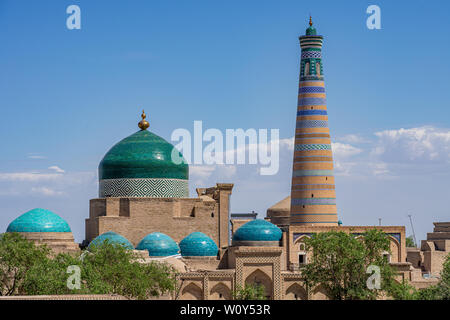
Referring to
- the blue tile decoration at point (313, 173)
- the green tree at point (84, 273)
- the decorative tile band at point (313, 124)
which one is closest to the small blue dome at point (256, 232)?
the green tree at point (84, 273)

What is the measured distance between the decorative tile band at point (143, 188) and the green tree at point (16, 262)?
36.5 feet

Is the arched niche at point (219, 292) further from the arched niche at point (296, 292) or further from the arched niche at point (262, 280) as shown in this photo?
the arched niche at point (296, 292)

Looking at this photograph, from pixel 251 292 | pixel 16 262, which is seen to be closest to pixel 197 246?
pixel 251 292

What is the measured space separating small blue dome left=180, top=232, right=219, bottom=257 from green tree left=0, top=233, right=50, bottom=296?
9333mm

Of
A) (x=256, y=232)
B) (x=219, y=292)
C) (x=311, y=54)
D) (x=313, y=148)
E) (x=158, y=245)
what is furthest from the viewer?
(x=313, y=148)

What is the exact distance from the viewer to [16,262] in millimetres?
29094

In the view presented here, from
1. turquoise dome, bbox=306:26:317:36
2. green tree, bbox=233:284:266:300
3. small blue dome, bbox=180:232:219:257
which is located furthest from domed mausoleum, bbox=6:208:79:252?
turquoise dome, bbox=306:26:317:36

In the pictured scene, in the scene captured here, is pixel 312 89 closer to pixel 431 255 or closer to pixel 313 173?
pixel 313 173

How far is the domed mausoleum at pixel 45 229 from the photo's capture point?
1428 inches

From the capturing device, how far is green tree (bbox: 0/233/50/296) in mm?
28656

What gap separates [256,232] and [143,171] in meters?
7.08

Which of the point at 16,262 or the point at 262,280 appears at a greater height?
the point at 16,262
